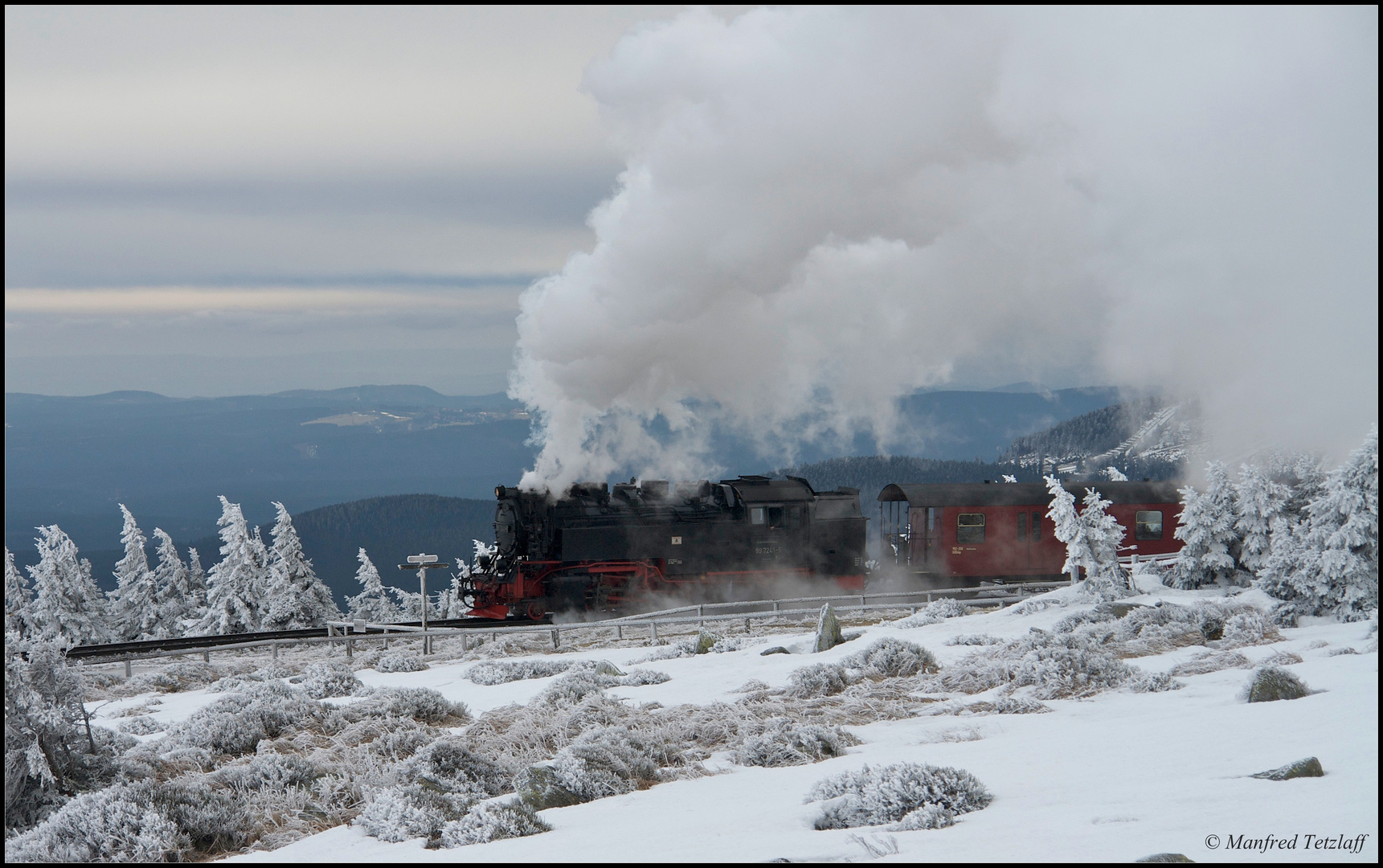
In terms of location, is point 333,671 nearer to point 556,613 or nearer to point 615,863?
point 556,613

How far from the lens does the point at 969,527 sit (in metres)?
24.9

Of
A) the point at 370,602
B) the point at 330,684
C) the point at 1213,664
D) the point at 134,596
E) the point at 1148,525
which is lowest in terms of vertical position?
the point at 370,602

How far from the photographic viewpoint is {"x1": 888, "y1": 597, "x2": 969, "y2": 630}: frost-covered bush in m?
17.6

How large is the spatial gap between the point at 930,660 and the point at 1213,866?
7.64m

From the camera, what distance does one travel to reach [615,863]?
6.29m

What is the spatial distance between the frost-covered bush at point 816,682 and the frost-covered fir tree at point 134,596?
30.7m

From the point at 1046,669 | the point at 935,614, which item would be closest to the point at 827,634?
the point at 935,614

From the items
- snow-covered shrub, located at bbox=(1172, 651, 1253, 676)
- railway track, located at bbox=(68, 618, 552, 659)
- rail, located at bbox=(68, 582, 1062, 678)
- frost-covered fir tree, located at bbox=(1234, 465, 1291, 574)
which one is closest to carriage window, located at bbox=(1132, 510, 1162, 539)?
rail, located at bbox=(68, 582, 1062, 678)

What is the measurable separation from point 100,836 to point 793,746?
5.96m

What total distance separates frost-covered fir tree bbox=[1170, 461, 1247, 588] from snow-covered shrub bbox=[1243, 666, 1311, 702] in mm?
7872

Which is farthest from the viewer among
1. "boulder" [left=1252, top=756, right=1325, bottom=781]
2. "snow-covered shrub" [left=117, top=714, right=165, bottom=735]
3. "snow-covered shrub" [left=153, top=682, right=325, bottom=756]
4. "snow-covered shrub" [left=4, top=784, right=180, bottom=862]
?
"snow-covered shrub" [left=117, top=714, right=165, bottom=735]

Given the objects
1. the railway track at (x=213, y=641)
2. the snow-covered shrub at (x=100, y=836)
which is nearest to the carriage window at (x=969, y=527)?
the railway track at (x=213, y=641)

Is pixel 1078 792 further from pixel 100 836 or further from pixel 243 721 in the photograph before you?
pixel 243 721

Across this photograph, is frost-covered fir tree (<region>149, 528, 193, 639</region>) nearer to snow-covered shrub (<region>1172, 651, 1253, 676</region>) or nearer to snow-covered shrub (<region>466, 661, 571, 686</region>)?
snow-covered shrub (<region>466, 661, 571, 686</region>)
